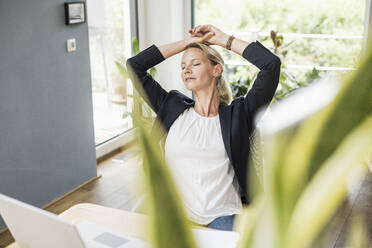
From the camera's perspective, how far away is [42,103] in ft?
9.77

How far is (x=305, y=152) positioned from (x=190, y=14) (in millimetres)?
4587

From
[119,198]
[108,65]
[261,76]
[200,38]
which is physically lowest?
[119,198]

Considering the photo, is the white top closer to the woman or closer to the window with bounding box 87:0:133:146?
the woman

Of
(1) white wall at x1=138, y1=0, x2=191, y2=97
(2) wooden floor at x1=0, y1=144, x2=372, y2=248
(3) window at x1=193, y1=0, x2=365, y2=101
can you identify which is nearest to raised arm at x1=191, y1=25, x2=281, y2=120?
Answer: (2) wooden floor at x1=0, y1=144, x2=372, y2=248

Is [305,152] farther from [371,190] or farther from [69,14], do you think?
[371,190]

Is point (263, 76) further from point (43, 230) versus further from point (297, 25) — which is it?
point (297, 25)

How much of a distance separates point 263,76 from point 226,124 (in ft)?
0.72

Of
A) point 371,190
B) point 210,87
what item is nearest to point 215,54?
point 210,87

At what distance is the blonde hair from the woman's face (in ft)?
0.05

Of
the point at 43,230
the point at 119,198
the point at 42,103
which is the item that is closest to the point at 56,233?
the point at 43,230

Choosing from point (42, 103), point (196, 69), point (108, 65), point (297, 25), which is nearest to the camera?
point (196, 69)

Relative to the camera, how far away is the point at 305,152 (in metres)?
0.22

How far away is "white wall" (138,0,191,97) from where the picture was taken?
448cm

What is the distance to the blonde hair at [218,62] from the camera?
1.91 m
